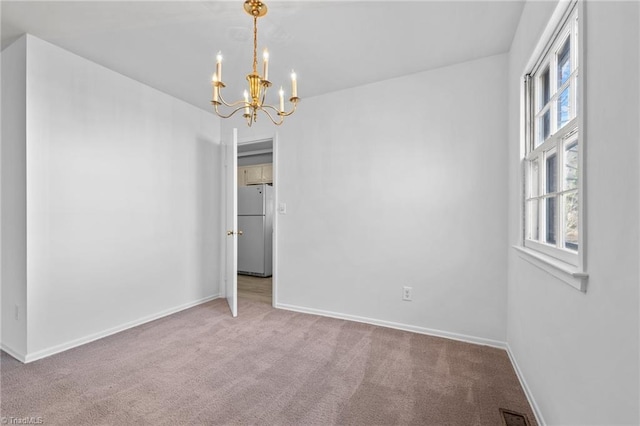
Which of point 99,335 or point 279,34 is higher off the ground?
point 279,34

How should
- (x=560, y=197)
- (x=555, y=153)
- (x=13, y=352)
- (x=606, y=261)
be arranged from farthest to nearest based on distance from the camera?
1. (x=13, y=352)
2. (x=555, y=153)
3. (x=560, y=197)
4. (x=606, y=261)

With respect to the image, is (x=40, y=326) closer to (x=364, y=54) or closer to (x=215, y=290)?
(x=215, y=290)

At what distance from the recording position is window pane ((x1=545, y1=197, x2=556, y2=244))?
1649mm

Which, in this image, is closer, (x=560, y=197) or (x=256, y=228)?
(x=560, y=197)

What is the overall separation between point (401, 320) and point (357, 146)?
179 centimetres

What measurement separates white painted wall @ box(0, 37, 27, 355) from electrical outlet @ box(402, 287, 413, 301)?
308cm

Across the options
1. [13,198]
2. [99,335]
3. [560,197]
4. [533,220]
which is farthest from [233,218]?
[560,197]

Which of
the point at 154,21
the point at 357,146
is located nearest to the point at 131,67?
the point at 154,21

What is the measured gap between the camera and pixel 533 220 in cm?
198

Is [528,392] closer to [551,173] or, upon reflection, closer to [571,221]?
[571,221]

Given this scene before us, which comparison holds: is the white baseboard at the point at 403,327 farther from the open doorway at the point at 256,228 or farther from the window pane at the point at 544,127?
the open doorway at the point at 256,228

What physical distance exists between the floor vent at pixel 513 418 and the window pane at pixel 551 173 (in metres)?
1.25

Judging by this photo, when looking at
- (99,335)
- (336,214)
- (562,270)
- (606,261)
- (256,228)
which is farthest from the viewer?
(256,228)

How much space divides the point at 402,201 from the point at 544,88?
53.5 inches
